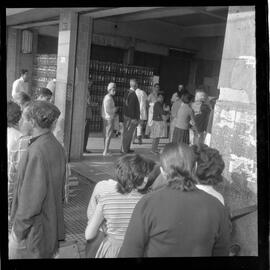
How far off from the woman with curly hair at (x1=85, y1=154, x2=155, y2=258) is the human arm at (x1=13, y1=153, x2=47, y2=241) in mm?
377

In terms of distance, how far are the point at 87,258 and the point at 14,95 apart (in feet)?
4.81

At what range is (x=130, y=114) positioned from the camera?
12.5 ft

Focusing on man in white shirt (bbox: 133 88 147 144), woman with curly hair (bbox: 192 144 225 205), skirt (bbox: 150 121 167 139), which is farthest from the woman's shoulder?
man in white shirt (bbox: 133 88 147 144)

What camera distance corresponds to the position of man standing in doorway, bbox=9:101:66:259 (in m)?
2.54

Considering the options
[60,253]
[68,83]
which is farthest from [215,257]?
[68,83]

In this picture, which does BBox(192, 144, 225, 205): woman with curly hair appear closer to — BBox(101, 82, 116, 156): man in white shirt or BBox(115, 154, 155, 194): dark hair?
BBox(115, 154, 155, 194): dark hair

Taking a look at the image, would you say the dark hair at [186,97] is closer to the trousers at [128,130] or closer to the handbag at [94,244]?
the trousers at [128,130]

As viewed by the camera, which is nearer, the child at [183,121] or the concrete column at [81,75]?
the child at [183,121]

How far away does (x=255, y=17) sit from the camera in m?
2.84

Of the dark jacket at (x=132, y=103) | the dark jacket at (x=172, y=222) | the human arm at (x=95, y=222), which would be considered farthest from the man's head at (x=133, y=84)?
the dark jacket at (x=172, y=222)

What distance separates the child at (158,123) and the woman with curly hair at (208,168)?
0.37 meters

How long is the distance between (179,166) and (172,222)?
0.35 meters

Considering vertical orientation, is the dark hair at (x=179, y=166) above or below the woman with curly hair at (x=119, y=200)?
above

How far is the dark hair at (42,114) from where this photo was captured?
2.66m
